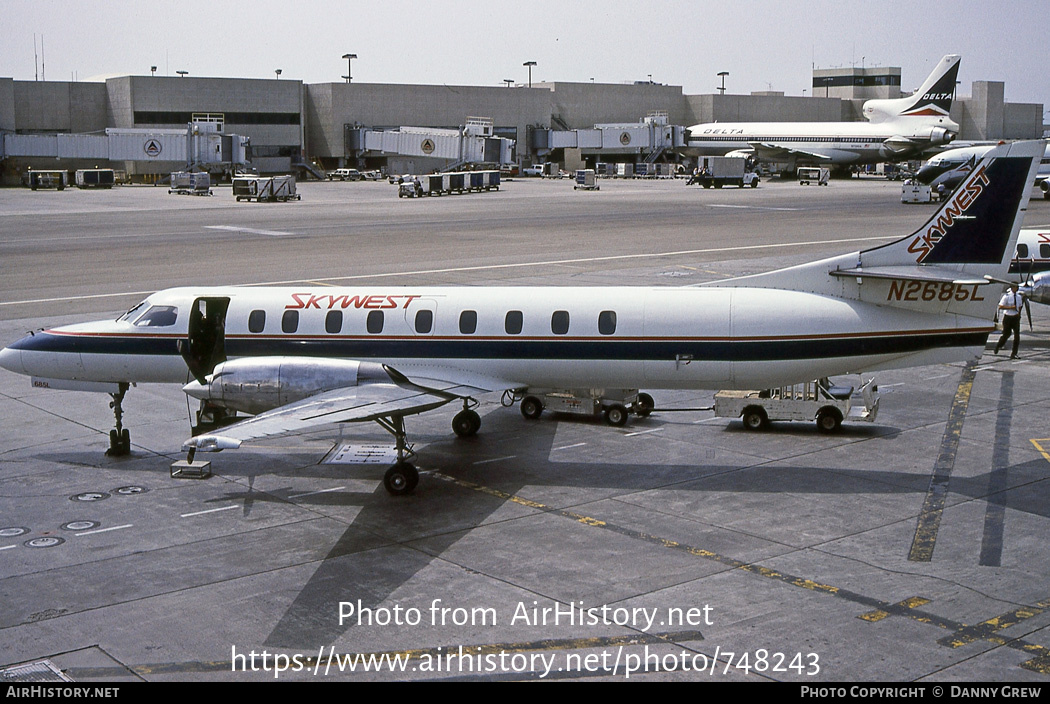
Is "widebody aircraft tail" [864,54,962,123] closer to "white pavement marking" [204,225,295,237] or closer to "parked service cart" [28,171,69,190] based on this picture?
"white pavement marking" [204,225,295,237]

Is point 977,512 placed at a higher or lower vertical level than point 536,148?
lower

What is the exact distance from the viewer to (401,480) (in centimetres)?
1998

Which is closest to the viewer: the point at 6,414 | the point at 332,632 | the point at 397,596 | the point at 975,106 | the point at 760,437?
the point at 332,632

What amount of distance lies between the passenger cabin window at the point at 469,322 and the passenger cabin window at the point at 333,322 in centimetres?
268

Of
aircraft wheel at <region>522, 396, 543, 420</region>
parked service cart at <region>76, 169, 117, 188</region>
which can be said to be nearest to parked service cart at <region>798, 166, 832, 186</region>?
parked service cart at <region>76, 169, 117, 188</region>

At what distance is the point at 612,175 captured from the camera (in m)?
150

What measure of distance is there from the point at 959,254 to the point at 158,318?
55.9ft

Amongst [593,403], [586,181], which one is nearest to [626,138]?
[586,181]

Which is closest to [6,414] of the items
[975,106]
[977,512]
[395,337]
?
[395,337]

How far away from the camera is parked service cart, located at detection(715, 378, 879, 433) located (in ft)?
80.2

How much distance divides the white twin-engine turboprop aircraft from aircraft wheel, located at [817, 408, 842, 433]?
10.0ft
